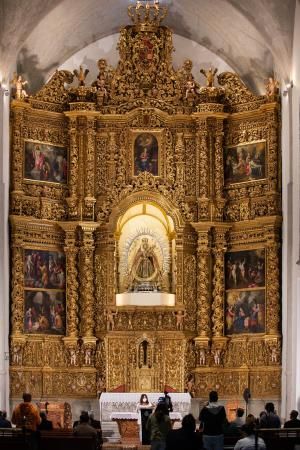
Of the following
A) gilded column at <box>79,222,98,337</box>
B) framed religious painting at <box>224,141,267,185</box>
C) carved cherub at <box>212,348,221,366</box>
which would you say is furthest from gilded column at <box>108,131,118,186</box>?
carved cherub at <box>212,348,221,366</box>

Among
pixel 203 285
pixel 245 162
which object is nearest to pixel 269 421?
pixel 203 285

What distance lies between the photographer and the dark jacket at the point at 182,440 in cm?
2030

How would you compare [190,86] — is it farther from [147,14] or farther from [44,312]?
[44,312]

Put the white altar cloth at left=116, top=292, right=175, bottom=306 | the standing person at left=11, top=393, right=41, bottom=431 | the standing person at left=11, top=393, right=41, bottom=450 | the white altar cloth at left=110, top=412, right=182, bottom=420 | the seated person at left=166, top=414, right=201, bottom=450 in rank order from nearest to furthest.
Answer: the seated person at left=166, top=414, right=201, bottom=450 < the standing person at left=11, top=393, right=41, bottom=450 < the standing person at left=11, top=393, right=41, bottom=431 < the white altar cloth at left=110, top=412, right=182, bottom=420 < the white altar cloth at left=116, top=292, right=175, bottom=306

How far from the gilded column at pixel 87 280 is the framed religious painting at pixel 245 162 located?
4.35m

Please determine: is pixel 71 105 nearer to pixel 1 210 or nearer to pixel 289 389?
pixel 1 210

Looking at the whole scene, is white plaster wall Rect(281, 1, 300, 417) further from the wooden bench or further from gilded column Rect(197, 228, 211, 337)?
the wooden bench

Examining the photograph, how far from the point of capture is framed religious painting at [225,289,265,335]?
1545 inches

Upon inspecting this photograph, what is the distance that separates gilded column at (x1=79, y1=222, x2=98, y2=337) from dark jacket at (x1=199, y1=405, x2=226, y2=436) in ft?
52.6

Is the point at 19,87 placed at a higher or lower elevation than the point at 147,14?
lower

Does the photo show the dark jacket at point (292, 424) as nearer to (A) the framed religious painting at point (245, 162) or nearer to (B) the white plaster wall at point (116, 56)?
(A) the framed religious painting at point (245, 162)

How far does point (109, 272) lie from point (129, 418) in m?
6.27

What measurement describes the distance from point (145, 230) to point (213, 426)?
57.7ft

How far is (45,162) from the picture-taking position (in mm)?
40156
